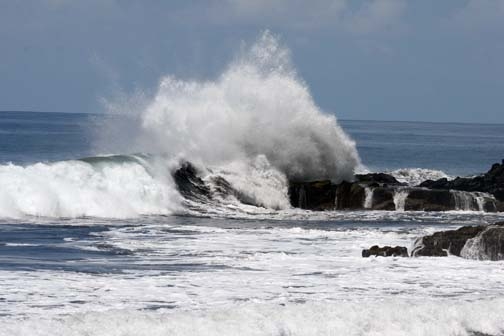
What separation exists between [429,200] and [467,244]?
11.5m

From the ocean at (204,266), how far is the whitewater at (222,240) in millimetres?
31

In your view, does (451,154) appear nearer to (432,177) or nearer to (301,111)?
(432,177)

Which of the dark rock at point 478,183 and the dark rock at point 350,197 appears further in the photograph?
the dark rock at point 478,183

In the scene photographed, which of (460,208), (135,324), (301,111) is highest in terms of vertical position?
(301,111)

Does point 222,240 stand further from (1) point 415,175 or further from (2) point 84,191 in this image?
(1) point 415,175

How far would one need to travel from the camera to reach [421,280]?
1525 cm

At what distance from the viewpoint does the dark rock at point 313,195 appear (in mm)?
29770

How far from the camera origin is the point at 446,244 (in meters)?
18.1

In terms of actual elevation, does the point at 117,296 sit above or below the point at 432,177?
below

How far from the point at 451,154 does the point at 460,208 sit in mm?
53170

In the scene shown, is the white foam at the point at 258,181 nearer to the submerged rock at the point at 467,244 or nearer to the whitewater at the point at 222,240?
the whitewater at the point at 222,240

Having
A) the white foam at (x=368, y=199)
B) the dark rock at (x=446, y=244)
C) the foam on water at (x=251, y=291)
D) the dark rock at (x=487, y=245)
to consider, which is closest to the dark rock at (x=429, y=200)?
the white foam at (x=368, y=199)

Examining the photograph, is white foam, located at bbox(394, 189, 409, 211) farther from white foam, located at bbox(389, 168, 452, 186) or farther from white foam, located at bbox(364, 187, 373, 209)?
white foam, located at bbox(389, 168, 452, 186)

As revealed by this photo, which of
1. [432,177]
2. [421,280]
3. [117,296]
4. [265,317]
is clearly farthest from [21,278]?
[432,177]
